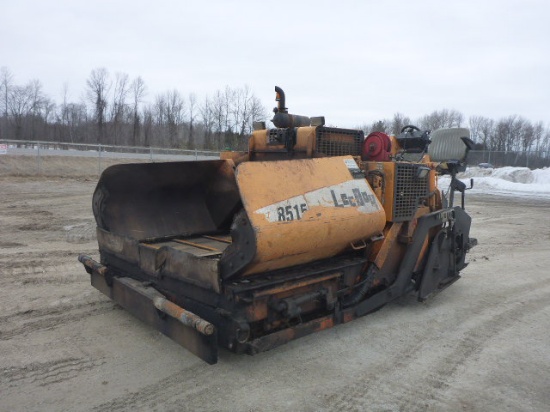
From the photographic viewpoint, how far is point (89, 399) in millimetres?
3125

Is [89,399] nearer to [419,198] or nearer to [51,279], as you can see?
[51,279]

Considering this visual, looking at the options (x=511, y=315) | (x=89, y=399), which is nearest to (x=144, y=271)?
(x=89, y=399)

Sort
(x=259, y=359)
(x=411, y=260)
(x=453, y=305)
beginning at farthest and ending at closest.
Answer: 1. (x=453, y=305)
2. (x=411, y=260)
3. (x=259, y=359)

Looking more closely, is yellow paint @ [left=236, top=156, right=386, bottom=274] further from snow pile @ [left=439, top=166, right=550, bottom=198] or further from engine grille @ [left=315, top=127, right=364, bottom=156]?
snow pile @ [left=439, top=166, right=550, bottom=198]

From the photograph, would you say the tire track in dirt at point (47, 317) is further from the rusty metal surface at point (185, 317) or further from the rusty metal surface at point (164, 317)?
the rusty metal surface at point (185, 317)

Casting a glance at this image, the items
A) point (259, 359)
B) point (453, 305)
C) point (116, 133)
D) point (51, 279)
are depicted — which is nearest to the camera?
point (259, 359)

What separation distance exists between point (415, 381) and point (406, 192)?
197cm

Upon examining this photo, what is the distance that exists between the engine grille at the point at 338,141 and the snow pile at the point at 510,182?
19.5 meters

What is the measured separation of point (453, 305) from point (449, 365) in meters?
1.76

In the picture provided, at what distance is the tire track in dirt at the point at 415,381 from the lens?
10.5ft

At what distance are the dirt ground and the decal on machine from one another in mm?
1250

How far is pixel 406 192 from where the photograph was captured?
477cm

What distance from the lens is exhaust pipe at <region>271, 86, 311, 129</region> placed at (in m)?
5.09

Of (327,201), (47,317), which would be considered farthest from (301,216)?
(47,317)
